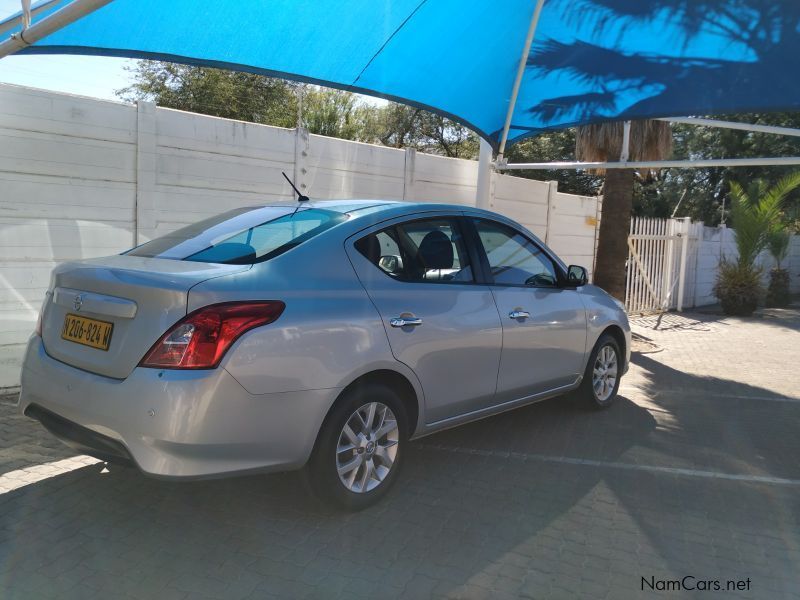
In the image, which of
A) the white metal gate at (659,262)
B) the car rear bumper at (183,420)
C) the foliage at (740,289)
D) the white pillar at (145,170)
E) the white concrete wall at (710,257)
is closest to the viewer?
the car rear bumper at (183,420)

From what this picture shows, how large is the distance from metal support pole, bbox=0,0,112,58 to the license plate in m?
1.86

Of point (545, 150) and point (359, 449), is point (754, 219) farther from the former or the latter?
point (359, 449)

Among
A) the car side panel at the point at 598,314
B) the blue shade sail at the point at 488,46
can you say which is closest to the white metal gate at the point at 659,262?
the blue shade sail at the point at 488,46

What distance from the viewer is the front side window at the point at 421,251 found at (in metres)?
3.96

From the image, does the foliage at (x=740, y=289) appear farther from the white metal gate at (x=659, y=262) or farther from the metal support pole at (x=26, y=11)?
the metal support pole at (x=26, y=11)

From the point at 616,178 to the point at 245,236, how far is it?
821 cm

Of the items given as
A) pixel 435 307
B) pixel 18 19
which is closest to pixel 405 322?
pixel 435 307

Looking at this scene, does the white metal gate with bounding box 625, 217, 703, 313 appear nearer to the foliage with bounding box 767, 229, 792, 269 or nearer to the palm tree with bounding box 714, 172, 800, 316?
the palm tree with bounding box 714, 172, 800, 316

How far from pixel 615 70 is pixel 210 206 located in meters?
4.49

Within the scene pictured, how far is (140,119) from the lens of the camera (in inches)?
246

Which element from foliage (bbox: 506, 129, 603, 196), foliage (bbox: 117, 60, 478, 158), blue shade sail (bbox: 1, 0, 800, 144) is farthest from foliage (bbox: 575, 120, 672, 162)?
foliage (bbox: 506, 129, 603, 196)

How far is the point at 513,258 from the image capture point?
5055 mm

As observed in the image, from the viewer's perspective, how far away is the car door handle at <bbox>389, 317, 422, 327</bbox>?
12.4 feet

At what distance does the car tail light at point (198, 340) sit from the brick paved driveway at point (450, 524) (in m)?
1.01
